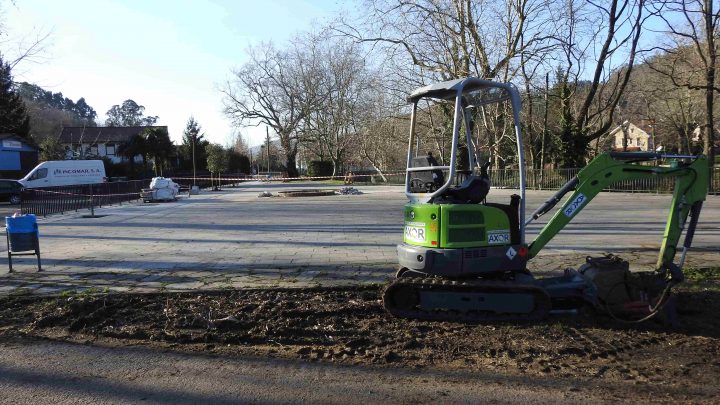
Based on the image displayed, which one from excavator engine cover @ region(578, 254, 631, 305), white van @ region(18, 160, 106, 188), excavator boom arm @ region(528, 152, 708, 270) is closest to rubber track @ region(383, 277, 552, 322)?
excavator engine cover @ region(578, 254, 631, 305)

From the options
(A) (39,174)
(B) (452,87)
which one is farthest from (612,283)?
(A) (39,174)

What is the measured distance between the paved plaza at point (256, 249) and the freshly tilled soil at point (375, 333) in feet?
3.39

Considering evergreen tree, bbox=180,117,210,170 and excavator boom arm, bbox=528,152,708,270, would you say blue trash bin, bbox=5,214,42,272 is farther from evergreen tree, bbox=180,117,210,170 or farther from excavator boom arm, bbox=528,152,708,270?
evergreen tree, bbox=180,117,210,170

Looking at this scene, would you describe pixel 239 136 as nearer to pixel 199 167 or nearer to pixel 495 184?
pixel 199 167

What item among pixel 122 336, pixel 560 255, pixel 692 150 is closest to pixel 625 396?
pixel 122 336

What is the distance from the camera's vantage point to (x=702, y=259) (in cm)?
886

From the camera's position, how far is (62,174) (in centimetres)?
3356

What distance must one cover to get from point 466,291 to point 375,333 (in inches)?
45.8

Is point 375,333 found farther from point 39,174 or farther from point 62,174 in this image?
point 62,174

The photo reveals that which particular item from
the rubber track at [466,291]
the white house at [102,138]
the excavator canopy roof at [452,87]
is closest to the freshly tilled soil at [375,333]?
the rubber track at [466,291]

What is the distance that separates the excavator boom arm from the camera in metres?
5.69

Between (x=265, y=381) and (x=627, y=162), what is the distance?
471cm

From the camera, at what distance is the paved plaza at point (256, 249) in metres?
8.19

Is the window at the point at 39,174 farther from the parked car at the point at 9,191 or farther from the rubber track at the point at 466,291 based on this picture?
the rubber track at the point at 466,291
